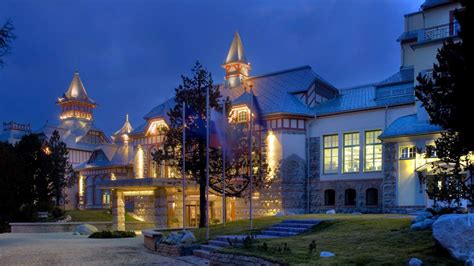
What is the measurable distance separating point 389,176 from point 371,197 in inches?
143

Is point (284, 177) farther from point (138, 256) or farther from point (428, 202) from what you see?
point (138, 256)

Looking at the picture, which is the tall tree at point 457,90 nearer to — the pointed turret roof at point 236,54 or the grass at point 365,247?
the grass at point 365,247

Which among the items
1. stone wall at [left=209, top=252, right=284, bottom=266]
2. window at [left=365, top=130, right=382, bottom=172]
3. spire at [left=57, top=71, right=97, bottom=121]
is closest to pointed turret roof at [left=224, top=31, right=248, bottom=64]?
window at [left=365, top=130, right=382, bottom=172]

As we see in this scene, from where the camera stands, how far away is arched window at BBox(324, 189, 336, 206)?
122 feet

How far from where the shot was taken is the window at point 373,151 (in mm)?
34844

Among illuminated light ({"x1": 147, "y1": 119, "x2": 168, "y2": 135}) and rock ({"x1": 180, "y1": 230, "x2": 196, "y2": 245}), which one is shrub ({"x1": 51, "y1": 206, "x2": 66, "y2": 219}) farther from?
rock ({"x1": 180, "y1": 230, "x2": 196, "y2": 245})

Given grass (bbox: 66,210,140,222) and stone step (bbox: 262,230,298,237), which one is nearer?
stone step (bbox: 262,230,298,237)

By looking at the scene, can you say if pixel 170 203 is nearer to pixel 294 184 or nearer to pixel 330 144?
pixel 294 184

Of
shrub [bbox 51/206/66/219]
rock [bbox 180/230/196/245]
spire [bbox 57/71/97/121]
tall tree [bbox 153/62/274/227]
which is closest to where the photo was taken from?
rock [bbox 180/230/196/245]

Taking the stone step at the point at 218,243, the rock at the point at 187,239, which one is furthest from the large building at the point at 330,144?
the stone step at the point at 218,243

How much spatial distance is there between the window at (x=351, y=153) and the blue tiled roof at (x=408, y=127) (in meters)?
4.11

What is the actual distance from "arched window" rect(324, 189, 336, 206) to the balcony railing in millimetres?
12818

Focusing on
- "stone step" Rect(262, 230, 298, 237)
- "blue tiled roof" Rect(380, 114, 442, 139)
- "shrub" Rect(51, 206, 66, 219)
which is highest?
"blue tiled roof" Rect(380, 114, 442, 139)

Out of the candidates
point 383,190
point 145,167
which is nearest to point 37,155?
point 145,167
